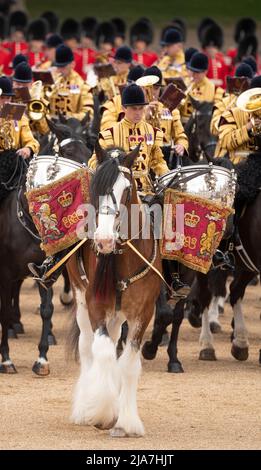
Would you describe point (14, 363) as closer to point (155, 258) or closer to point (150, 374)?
point (150, 374)

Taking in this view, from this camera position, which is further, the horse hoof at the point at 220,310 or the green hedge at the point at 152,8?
the green hedge at the point at 152,8

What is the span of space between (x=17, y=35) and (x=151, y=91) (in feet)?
44.4

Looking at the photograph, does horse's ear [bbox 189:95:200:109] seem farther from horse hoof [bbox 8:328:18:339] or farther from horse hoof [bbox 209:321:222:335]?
horse hoof [bbox 8:328:18:339]

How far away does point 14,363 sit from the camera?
12352 millimetres

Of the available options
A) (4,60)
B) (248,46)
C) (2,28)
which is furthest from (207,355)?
(2,28)

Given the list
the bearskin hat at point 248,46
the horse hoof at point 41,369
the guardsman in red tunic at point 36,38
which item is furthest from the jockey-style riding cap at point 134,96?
the bearskin hat at point 248,46

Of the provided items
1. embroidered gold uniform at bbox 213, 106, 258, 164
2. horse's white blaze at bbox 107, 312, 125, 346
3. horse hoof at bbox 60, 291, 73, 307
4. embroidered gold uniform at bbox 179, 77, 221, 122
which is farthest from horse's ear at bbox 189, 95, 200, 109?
horse's white blaze at bbox 107, 312, 125, 346

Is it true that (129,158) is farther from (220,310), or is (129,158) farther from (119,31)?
(119,31)

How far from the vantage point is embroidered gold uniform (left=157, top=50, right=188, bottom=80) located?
18.6 meters

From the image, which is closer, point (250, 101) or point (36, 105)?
point (250, 101)

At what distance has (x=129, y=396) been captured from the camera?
9438 millimetres

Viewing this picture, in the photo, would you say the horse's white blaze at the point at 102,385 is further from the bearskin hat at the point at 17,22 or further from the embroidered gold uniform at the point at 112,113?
the bearskin hat at the point at 17,22

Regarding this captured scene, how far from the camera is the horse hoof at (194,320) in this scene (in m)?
14.1

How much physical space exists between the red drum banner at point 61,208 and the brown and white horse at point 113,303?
1.69ft
